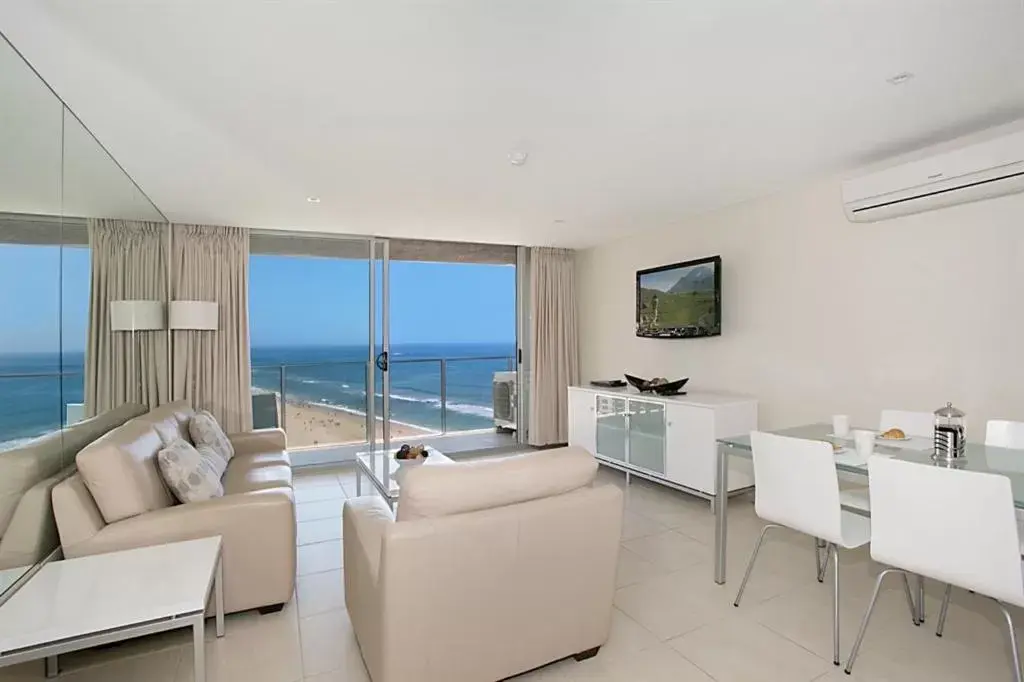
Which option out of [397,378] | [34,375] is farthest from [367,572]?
[397,378]

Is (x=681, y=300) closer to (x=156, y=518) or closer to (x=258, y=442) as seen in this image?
(x=258, y=442)

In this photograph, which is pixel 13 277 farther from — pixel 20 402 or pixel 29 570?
pixel 29 570

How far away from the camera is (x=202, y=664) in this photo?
1.65 m

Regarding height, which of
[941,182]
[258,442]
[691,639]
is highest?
[941,182]

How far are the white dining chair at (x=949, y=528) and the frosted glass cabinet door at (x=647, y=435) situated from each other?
7.62ft

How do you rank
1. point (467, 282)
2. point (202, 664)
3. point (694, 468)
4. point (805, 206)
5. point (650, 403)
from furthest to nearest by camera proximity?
point (467, 282) < point (650, 403) < point (694, 468) < point (805, 206) < point (202, 664)

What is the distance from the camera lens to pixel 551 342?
631 cm

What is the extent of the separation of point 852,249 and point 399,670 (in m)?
3.59

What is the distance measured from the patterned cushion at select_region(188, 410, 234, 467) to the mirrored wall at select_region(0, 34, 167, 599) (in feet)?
2.30

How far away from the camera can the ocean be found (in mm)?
5512

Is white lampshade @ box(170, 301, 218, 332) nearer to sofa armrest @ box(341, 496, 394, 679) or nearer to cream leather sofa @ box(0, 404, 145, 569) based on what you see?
cream leather sofa @ box(0, 404, 145, 569)

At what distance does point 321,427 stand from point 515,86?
5038 millimetres

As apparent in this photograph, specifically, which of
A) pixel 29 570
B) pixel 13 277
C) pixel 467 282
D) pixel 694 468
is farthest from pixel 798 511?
pixel 467 282

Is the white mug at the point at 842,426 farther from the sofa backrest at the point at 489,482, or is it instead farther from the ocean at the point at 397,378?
the ocean at the point at 397,378
